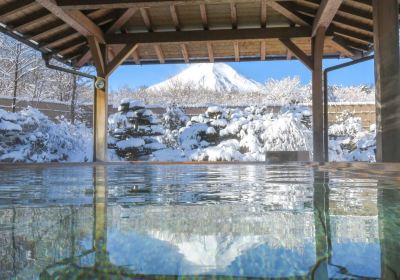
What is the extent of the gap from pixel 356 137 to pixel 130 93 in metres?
13.2

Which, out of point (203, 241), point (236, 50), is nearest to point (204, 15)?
point (236, 50)

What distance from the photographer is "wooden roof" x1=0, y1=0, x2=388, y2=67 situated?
5.83m

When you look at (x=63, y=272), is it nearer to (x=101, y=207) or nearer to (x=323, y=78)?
(x=101, y=207)

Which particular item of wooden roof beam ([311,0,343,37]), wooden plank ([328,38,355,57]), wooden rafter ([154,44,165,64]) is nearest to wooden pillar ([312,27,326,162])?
wooden roof beam ([311,0,343,37])

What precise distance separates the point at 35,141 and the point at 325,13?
7618 mm

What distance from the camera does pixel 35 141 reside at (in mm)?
9688

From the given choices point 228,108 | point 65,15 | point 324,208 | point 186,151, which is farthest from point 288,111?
point 324,208

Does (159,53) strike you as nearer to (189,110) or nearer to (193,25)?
(193,25)

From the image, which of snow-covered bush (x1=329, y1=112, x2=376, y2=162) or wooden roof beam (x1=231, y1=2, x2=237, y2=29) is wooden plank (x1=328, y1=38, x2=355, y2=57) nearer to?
wooden roof beam (x1=231, y1=2, x2=237, y2=29)

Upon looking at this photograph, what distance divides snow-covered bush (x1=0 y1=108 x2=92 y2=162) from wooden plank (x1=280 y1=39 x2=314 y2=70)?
240 inches

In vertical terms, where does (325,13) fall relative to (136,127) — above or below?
above

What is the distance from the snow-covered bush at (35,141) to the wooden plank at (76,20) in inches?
161

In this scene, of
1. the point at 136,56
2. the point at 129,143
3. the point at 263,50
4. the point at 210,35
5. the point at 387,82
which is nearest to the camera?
the point at 387,82

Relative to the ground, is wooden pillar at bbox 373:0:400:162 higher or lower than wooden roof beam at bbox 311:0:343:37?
lower
